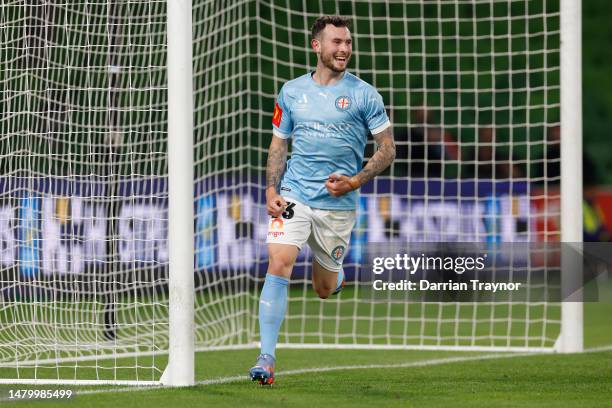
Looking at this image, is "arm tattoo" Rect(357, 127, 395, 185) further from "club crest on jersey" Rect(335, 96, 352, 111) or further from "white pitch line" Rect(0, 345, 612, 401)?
"white pitch line" Rect(0, 345, 612, 401)

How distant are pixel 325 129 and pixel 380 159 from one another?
1.19 feet

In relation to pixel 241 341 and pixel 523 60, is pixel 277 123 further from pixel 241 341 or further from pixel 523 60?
pixel 523 60

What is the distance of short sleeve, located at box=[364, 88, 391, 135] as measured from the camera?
7691mm

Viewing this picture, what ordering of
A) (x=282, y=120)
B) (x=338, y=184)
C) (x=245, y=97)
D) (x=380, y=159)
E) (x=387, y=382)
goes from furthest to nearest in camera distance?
(x=245, y=97), (x=387, y=382), (x=282, y=120), (x=380, y=159), (x=338, y=184)

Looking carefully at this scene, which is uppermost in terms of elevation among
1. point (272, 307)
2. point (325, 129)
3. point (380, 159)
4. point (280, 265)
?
point (325, 129)

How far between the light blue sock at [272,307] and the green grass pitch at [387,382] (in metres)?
0.32

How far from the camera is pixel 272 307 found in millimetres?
7520

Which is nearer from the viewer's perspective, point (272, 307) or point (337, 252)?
point (272, 307)

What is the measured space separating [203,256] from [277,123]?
17.3 ft

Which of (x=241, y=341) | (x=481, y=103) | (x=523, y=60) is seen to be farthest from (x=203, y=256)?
(x=523, y=60)

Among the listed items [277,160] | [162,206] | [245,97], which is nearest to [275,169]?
[277,160]

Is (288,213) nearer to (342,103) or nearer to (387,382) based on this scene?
(342,103)

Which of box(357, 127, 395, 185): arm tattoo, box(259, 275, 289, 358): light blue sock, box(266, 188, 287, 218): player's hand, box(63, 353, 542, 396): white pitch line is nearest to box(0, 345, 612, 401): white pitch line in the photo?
box(63, 353, 542, 396): white pitch line

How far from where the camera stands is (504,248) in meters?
13.1
